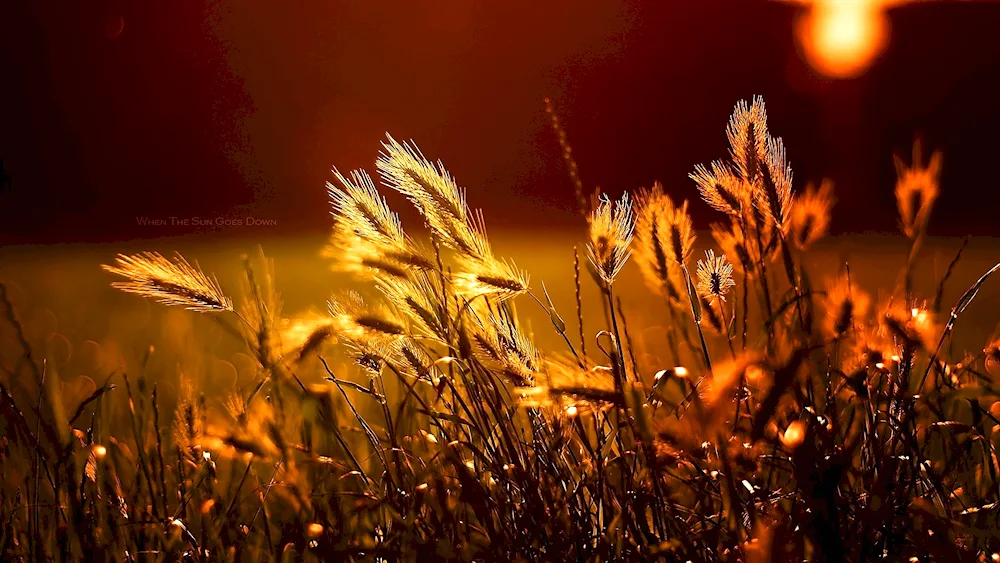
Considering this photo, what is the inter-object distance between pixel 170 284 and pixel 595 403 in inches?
20.9

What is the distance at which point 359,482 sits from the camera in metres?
1.08

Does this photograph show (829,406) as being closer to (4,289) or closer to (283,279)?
(4,289)

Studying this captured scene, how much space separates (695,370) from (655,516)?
0.31 m

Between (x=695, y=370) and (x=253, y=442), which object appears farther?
(x=695, y=370)

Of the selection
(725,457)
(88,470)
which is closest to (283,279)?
(88,470)

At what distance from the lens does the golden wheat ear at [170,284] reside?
911mm

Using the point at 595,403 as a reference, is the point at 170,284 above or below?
above

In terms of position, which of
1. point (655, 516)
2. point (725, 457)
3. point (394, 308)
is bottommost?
point (655, 516)

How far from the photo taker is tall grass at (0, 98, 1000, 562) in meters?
0.82

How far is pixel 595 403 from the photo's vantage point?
745mm

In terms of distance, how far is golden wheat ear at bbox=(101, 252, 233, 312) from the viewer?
35.9 inches

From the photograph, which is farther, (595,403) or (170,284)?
(170,284)

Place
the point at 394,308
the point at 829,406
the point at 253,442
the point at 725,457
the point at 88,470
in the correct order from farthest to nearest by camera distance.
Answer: the point at 88,470 → the point at 394,308 → the point at 829,406 → the point at 253,442 → the point at 725,457

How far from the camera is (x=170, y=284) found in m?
0.93
